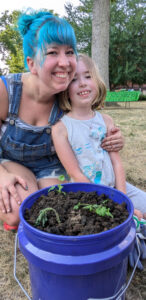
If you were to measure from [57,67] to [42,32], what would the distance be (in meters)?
0.21

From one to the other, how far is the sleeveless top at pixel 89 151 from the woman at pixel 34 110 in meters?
0.09

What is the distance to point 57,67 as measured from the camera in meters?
1.48

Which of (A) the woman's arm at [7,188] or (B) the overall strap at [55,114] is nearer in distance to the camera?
(A) the woman's arm at [7,188]

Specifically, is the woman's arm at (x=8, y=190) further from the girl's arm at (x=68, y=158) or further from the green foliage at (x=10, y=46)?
the green foliage at (x=10, y=46)

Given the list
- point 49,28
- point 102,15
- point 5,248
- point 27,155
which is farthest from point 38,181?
point 102,15

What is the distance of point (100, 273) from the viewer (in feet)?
2.72

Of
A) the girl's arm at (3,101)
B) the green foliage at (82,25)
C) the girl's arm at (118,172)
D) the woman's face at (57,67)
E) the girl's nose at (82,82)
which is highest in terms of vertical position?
the green foliage at (82,25)

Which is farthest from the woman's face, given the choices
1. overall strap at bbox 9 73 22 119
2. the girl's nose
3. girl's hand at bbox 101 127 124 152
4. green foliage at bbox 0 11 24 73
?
green foliage at bbox 0 11 24 73

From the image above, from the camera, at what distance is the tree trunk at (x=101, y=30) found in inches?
297

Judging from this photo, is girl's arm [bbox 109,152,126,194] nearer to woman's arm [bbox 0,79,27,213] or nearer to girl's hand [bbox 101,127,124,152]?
girl's hand [bbox 101,127,124,152]

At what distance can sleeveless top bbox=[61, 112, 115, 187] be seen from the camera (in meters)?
1.66

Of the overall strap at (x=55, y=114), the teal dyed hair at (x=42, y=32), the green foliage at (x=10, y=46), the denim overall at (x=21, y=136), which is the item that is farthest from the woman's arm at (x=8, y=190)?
the green foliage at (x=10, y=46)

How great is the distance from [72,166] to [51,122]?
38cm

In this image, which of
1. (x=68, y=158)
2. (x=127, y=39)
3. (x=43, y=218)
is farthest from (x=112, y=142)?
(x=127, y=39)
